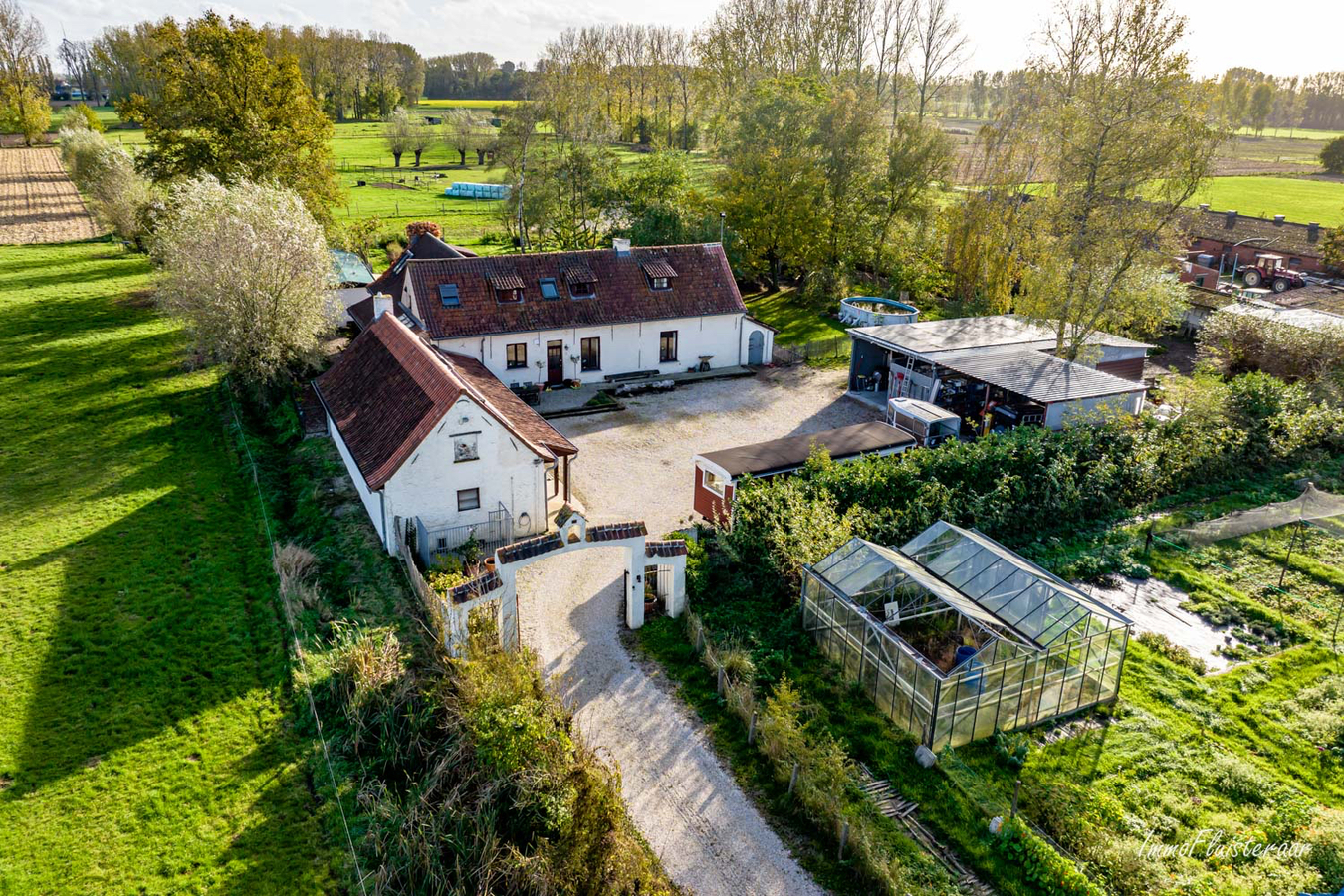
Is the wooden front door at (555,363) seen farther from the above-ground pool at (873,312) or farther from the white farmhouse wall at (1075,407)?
the white farmhouse wall at (1075,407)

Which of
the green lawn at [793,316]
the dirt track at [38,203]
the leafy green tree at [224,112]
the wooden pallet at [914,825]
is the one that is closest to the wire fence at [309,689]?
the wooden pallet at [914,825]

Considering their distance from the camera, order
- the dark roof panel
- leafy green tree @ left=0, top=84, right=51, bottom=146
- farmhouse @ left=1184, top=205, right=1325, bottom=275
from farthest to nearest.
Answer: leafy green tree @ left=0, top=84, right=51, bottom=146, farmhouse @ left=1184, top=205, right=1325, bottom=275, the dark roof panel

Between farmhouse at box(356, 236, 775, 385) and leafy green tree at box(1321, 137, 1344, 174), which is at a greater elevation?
leafy green tree at box(1321, 137, 1344, 174)

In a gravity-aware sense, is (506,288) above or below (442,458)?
above

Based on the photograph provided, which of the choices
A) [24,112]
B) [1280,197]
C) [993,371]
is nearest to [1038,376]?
[993,371]

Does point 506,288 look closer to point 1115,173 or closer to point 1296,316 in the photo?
point 1115,173

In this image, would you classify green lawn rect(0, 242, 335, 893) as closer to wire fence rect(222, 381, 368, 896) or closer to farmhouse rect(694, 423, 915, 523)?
wire fence rect(222, 381, 368, 896)

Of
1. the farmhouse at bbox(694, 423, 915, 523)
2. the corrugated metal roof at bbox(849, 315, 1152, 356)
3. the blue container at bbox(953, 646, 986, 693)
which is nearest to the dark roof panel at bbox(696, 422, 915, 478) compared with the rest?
the farmhouse at bbox(694, 423, 915, 523)
